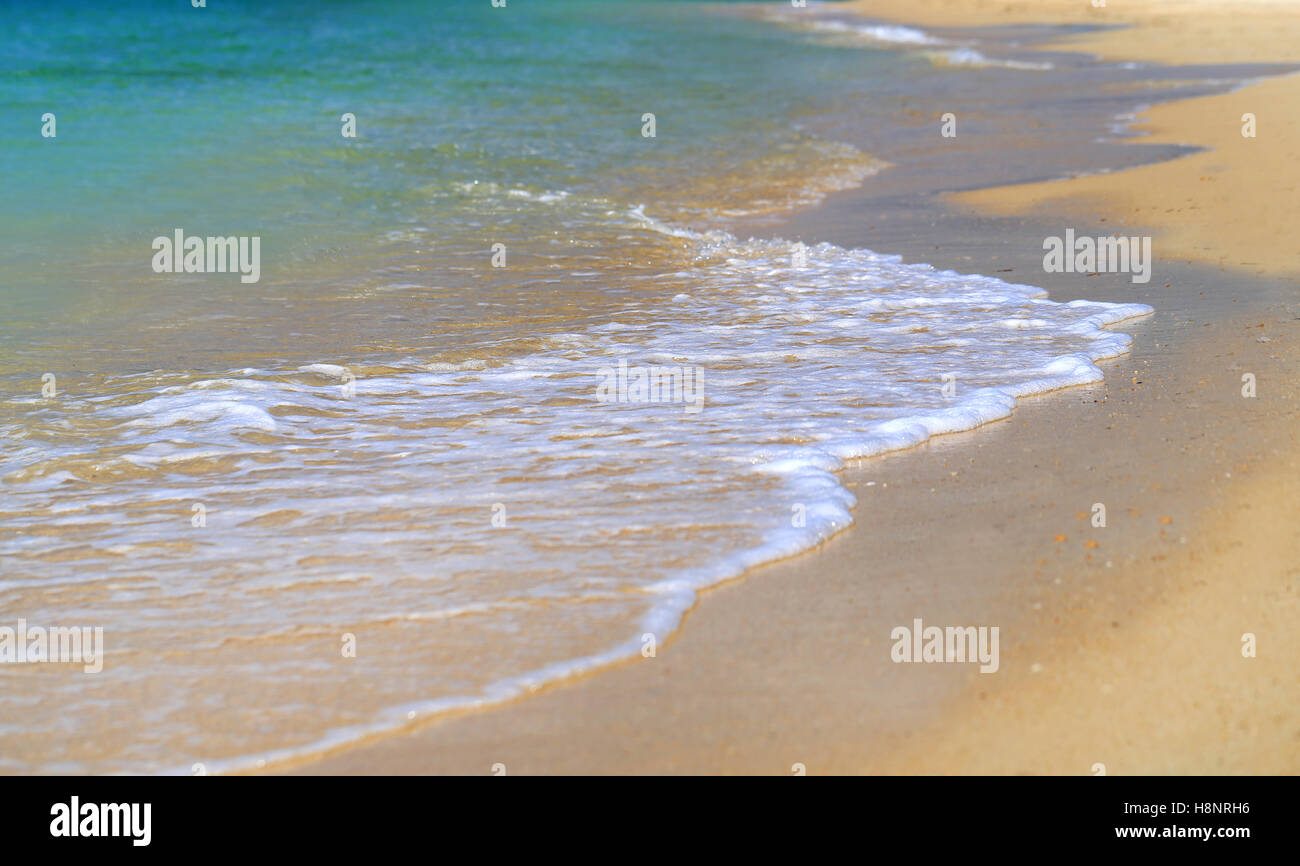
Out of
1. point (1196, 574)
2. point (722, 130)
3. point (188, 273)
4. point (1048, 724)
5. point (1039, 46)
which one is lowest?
point (1048, 724)

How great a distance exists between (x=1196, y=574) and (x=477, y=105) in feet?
48.3

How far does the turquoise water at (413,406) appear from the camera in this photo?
3428 millimetres

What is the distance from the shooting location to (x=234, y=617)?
11.9 ft

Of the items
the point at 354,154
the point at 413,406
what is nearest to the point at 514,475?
the point at 413,406

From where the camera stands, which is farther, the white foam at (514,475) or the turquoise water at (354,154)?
the turquoise water at (354,154)

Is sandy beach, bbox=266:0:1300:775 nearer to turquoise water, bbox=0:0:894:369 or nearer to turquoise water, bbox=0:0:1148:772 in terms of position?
turquoise water, bbox=0:0:1148:772

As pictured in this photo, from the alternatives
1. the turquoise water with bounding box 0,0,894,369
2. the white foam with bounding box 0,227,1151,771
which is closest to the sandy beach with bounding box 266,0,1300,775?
the white foam with bounding box 0,227,1151,771

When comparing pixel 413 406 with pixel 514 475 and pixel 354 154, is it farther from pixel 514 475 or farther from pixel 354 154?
pixel 354 154

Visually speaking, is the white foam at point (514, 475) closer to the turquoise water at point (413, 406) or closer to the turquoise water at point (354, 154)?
the turquoise water at point (413, 406)

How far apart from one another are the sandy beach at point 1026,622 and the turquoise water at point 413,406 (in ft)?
0.61

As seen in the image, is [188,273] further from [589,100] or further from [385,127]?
[589,100]

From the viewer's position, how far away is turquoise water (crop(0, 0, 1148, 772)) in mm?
3428

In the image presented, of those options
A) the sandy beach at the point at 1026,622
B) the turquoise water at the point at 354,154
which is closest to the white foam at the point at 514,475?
the sandy beach at the point at 1026,622

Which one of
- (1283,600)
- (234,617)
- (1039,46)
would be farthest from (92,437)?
(1039,46)
